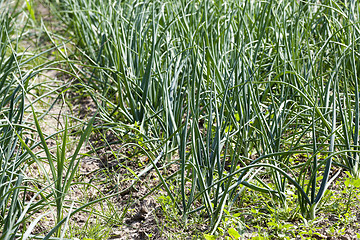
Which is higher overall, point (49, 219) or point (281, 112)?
point (281, 112)

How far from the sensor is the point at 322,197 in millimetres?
1883

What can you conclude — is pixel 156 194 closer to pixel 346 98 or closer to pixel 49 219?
pixel 49 219

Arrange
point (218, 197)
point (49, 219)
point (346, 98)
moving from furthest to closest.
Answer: point (346, 98) → point (49, 219) → point (218, 197)

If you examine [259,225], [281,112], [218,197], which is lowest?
[259,225]

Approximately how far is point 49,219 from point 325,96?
1.51 m

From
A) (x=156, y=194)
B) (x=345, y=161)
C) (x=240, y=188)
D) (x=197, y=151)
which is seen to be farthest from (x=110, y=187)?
(x=345, y=161)

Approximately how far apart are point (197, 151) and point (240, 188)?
283 millimetres

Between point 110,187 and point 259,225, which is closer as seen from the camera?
point 259,225

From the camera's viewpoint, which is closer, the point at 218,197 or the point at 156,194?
the point at 218,197

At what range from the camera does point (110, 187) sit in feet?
7.18

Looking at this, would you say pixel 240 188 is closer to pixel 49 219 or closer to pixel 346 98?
pixel 346 98

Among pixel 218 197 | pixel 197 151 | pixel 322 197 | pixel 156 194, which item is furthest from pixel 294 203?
pixel 156 194

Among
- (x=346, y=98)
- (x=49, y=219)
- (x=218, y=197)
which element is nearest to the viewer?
(x=218, y=197)

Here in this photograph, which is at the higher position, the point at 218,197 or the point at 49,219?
the point at 218,197
